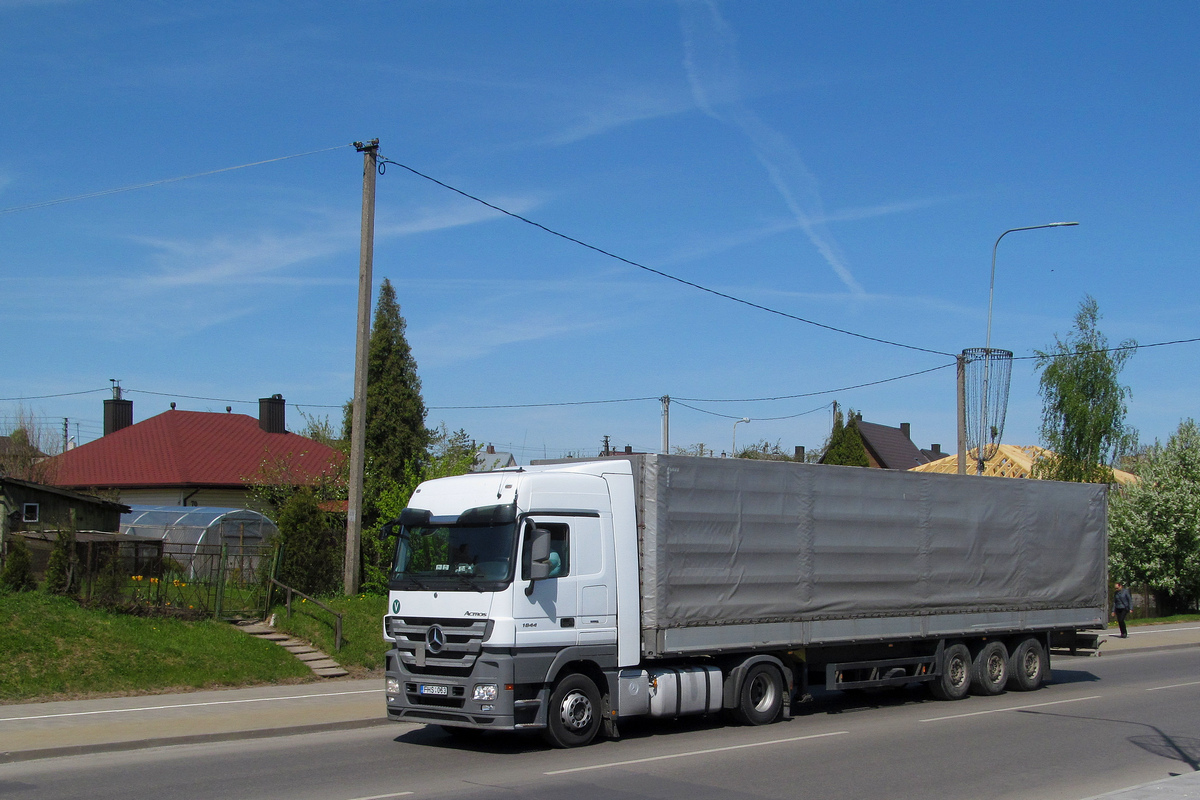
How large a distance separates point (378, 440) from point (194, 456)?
1730 cm

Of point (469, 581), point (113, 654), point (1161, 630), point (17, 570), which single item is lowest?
point (1161, 630)

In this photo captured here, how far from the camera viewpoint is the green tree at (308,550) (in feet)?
69.2

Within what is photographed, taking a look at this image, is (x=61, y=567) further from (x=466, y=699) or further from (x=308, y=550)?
(x=466, y=699)

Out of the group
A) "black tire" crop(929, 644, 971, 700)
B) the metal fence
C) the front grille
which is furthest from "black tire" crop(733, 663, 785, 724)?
the metal fence

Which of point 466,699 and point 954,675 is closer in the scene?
point 466,699

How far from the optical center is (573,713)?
1170 cm

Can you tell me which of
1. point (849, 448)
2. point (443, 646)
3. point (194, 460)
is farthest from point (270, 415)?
point (443, 646)

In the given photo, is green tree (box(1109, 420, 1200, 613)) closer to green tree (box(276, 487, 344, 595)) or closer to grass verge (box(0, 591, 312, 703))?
green tree (box(276, 487, 344, 595))

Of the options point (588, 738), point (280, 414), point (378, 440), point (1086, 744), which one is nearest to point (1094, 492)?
point (1086, 744)

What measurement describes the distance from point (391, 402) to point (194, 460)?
56.0ft

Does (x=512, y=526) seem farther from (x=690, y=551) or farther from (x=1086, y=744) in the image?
(x=1086, y=744)

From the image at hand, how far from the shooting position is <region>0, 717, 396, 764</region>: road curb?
11.1m

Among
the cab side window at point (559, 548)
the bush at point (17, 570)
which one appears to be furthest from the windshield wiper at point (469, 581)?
the bush at point (17, 570)

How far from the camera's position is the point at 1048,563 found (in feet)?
56.6
